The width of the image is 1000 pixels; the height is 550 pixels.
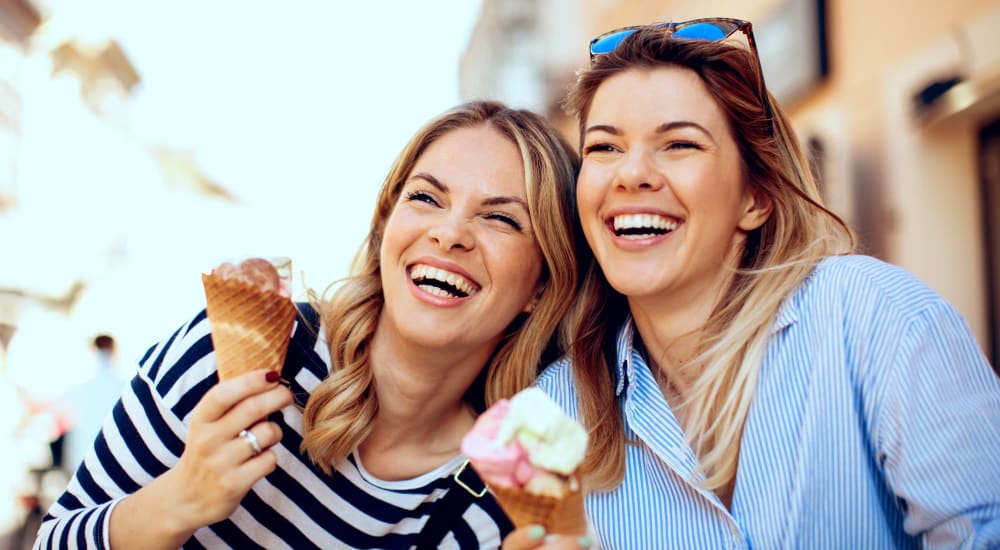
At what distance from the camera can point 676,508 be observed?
2.22 m

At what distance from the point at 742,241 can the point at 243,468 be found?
1.71 metres

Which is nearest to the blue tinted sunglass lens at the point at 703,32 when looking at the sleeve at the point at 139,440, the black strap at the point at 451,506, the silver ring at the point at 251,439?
the black strap at the point at 451,506

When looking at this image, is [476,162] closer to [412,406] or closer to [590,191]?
[590,191]

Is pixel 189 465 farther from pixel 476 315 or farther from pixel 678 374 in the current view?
pixel 678 374

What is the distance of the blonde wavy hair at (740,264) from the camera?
7.37ft

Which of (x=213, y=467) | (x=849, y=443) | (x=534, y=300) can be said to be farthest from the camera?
(x=534, y=300)

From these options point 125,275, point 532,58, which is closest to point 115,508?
point 125,275

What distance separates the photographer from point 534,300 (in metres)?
3.01

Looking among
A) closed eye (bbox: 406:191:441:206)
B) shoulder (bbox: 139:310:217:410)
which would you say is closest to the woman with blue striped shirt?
closed eye (bbox: 406:191:441:206)

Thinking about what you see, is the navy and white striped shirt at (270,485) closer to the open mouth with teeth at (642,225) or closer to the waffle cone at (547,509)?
the waffle cone at (547,509)

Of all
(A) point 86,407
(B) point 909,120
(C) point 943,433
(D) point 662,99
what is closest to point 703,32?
(D) point 662,99

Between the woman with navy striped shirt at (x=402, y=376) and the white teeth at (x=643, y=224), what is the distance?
442 mm

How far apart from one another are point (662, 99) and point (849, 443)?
3.78 ft

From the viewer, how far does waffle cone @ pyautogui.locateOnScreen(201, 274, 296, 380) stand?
2264 mm
